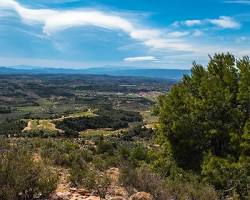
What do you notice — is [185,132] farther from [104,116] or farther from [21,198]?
[104,116]

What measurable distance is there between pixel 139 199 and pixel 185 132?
12062 mm

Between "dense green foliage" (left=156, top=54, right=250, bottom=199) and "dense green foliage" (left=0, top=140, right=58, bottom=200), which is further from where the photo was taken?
"dense green foliage" (left=156, top=54, right=250, bottom=199)

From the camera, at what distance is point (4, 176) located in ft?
35.4

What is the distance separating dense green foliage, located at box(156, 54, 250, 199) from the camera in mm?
20719

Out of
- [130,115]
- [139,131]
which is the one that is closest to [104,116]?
[130,115]

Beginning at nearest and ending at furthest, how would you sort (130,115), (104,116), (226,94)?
(226,94) < (104,116) < (130,115)

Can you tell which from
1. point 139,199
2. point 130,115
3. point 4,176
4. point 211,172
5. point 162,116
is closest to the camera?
point 4,176

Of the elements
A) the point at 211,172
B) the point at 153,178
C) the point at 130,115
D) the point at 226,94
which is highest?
the point at 226,94

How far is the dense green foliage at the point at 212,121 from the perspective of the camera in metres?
20.7

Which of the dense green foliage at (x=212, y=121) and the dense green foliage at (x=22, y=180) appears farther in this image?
the dense green foliage at (x=212, y=121)

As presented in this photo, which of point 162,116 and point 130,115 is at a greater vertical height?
point 162,116

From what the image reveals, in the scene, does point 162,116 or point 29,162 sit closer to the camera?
point 29,162

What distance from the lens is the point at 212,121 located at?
22094 millimetres

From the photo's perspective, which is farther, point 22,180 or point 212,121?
point 212,121
